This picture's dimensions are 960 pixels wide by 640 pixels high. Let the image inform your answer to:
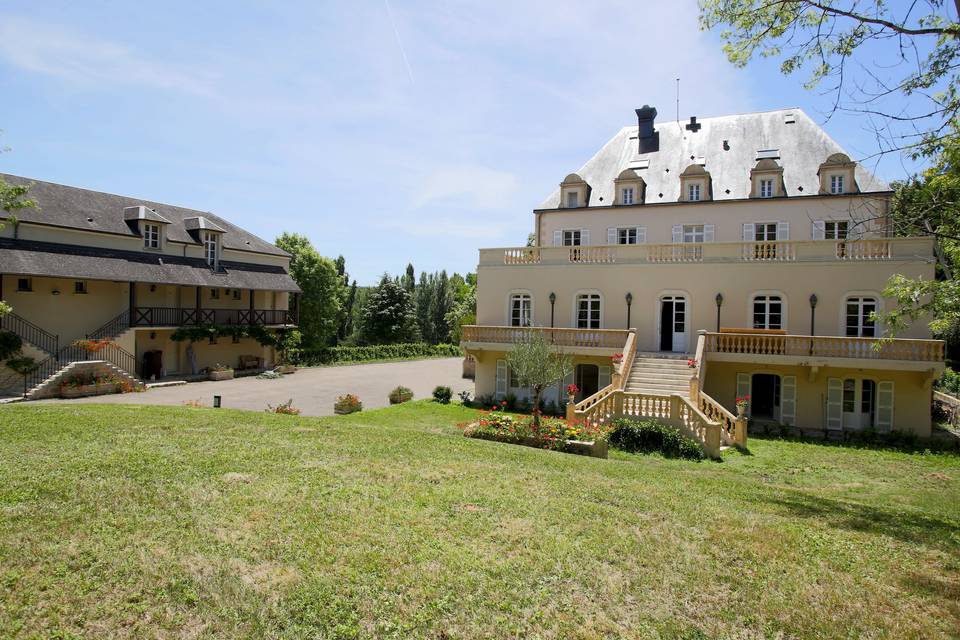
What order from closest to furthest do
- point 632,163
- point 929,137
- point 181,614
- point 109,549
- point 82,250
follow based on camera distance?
point 181,614 < point 109,549 < point 929,137 < point 82,250 < point 632,163

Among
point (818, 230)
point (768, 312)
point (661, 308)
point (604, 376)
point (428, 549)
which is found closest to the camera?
point (428, 549)

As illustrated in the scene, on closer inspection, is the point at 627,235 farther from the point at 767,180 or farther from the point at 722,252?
the point at 767,180

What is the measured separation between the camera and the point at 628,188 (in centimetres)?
2667

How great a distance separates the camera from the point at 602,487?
28.8ft

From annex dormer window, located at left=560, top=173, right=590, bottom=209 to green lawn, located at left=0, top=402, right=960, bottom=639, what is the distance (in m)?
19.5

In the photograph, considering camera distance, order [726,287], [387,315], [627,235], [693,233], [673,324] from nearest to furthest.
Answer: [726,287] → [673,324] → [693,233] → [627,235] → [387,315]

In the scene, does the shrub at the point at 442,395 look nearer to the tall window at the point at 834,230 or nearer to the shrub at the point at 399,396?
the shrub at the point at 399,396

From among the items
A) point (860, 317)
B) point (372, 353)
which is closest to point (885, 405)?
point (860, 317)

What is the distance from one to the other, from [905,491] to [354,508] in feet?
37.3

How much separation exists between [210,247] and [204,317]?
4.55 m

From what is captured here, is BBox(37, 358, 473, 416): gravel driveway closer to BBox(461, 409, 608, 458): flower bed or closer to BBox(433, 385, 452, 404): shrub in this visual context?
BBox(433, 385, 452, 404): shrub

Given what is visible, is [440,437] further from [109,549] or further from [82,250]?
[82,250]

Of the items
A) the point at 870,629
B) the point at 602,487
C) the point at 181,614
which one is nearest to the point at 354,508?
the point at 181,614

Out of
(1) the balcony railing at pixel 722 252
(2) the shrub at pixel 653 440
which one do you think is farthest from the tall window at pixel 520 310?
(2) the shrub at pixel 653 440
